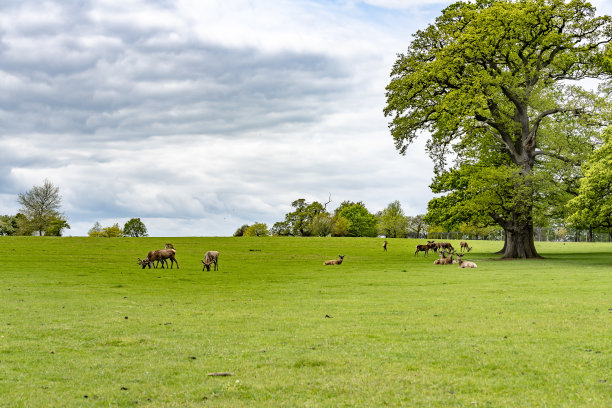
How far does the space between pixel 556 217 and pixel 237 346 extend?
178 feet

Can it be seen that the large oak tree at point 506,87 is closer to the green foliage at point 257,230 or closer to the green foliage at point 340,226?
the green foliage at point 340,226

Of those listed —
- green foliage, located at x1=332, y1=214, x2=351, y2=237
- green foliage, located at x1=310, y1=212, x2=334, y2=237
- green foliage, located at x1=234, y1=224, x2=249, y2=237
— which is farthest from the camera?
green foliage, located at x1=234, y1=224, x2=249, y2=237

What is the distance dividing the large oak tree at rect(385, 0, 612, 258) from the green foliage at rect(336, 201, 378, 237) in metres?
91.6

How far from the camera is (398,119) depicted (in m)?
55.4

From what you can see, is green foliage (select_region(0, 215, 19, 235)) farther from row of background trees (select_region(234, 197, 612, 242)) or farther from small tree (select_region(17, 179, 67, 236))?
row of background trees (select_region(234, 197, 612, 242))

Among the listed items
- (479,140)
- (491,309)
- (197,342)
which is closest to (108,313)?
(197,342)

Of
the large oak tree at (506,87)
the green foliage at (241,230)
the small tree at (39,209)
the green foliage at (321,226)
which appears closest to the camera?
the large oak tree at (506,87)

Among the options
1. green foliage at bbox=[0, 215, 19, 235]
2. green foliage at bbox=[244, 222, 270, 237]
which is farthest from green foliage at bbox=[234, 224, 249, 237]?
green foliage at bbox=[0, 215, 19, 235]

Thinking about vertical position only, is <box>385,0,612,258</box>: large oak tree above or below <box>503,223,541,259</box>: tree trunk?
above

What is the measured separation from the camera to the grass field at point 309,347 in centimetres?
782

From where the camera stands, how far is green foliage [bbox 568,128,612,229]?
40.4 meters

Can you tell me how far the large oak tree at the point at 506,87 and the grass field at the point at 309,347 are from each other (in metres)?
27.9

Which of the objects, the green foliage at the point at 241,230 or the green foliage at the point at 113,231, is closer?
the green foliage at the point at 113,231

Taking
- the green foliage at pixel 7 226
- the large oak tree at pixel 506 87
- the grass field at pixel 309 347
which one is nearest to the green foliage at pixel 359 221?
the green foliage at pixel 7 226
